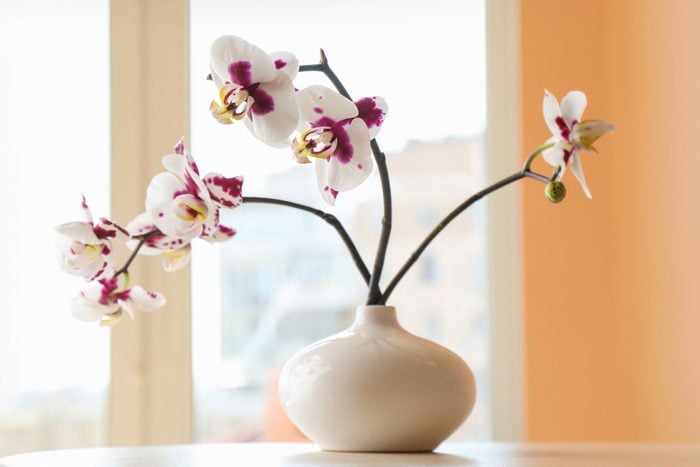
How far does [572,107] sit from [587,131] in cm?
3

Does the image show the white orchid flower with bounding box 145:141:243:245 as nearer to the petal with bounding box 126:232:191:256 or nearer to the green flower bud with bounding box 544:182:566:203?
the petal with bounding box 126:232:191:256

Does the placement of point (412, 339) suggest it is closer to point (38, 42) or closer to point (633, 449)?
point (633, 449)

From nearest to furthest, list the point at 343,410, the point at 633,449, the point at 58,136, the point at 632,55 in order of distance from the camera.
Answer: the point at 343,410, the point at 633,449, the point at 632,55, the point at 58,136

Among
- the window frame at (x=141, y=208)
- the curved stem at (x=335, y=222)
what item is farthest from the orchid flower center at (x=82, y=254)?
the window frame at (x=141, y=208)

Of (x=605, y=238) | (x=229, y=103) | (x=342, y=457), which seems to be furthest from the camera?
(x=605, y=238)

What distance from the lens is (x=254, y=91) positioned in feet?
3.88

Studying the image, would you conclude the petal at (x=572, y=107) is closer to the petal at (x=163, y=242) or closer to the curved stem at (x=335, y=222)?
the curved stem at (x=335, y=222)

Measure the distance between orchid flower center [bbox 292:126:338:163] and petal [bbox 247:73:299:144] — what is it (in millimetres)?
19

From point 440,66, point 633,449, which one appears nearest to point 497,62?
point 440,66

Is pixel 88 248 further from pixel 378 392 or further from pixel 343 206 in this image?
pixel 343 206

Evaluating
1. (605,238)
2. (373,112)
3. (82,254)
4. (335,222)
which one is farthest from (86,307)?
(605,238)

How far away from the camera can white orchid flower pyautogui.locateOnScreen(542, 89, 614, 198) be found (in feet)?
4.00

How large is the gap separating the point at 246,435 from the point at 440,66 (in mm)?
1130

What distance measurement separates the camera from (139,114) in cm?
284
